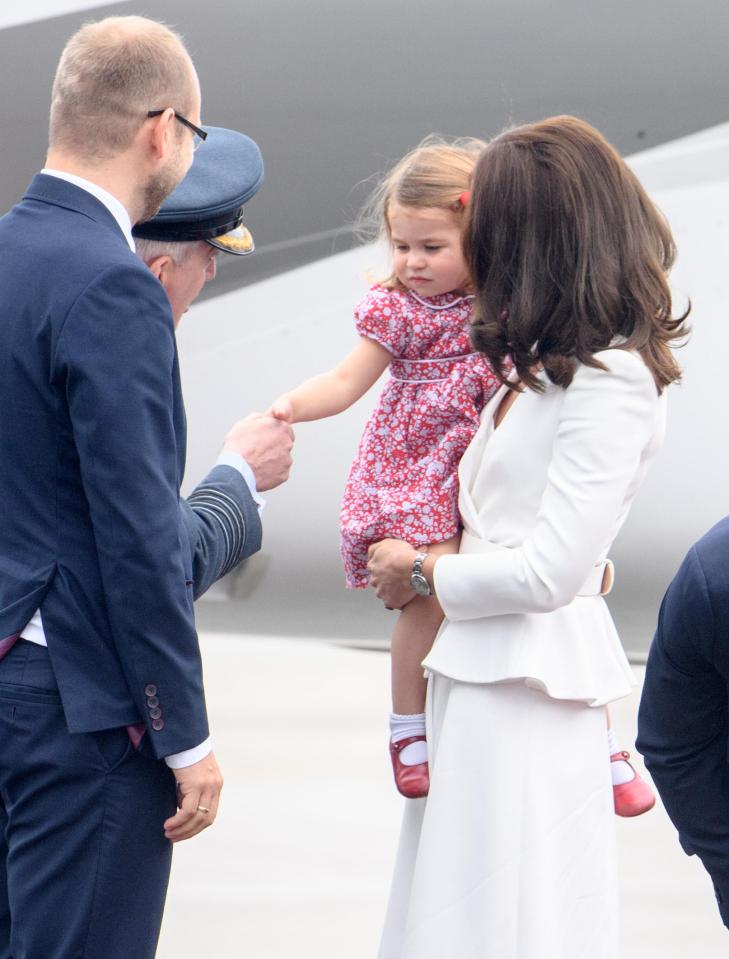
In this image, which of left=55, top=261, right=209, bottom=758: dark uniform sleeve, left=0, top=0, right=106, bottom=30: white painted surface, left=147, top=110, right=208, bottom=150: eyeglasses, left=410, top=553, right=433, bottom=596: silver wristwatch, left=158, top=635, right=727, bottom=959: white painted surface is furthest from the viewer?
left=0, top=0, right=106, bottom=30: white painted surface

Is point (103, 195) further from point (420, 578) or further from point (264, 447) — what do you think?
point (420, 578)

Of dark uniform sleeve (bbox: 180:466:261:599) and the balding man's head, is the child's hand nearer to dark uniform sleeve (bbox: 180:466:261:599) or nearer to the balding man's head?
dark uniform sleeve (bbox: 180:466:261:599)

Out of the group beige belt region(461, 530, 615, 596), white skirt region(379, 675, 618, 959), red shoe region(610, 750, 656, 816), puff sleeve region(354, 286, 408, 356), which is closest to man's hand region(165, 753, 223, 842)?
white skirt region(379, 675, 618, 959)

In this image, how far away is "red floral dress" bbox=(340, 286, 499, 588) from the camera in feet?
6.11

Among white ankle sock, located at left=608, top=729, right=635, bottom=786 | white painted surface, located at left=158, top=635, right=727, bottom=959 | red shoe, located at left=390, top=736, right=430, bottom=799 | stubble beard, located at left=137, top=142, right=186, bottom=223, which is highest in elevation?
stubble beard, located at left=137, top=142, right=186, bottom=223

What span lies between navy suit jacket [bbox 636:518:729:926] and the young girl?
1.84ft

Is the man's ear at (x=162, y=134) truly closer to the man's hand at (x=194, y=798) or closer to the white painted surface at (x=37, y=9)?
the man's hand at (x=194, y=798)

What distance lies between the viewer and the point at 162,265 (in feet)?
5.32

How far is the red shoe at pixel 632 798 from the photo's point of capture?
179 cm

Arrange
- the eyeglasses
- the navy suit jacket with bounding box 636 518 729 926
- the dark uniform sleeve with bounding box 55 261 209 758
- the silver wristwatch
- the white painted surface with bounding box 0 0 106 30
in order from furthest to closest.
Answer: the white painted surface with bounding box 0 0 106 30 → the silver wristwatch → the eyeglasses → the dark uniform sleeve with bounding box 55 261 209 758 → the navy suit jacket with bounding box 636 518 729 926

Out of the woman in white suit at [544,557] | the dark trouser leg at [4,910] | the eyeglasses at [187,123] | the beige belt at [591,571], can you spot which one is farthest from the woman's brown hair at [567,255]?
the dark trouser leg at [4,910]

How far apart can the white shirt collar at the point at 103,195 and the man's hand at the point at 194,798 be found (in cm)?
54

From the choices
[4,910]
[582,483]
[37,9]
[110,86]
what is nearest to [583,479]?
[582,483]

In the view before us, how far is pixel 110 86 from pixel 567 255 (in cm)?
52
